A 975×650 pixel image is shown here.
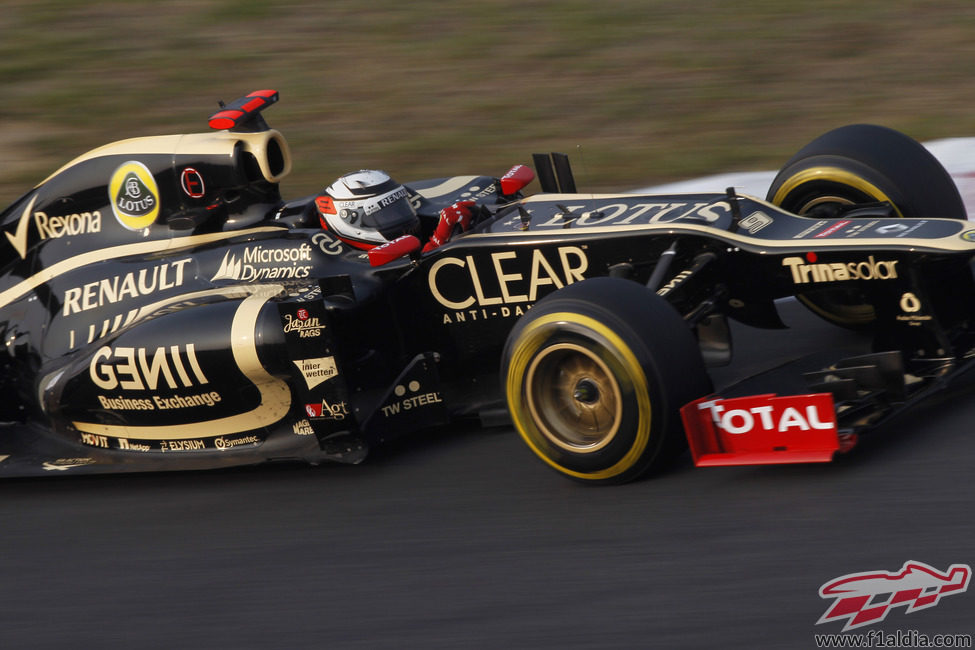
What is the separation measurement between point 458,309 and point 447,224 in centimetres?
47

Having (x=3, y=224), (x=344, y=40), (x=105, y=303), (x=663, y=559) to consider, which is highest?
(x=344, y=40)

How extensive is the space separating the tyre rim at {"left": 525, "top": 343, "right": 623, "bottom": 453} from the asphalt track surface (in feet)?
0.81

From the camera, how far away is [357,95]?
1253cm

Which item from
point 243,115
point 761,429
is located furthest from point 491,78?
point 761,429

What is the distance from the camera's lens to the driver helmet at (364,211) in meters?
5.80

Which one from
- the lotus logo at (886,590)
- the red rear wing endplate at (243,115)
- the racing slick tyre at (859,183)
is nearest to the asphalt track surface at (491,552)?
the lotus logo at (886,590)

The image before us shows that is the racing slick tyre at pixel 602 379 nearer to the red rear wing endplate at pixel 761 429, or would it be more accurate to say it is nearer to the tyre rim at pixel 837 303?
the red rear wing endplate at pixel 761 429

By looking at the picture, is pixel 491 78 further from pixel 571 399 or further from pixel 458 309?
pixel 571 399

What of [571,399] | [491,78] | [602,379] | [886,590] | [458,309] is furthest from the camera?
[491,78]

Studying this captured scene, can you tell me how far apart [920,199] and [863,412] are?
1.55m

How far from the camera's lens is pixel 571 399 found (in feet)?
15.6

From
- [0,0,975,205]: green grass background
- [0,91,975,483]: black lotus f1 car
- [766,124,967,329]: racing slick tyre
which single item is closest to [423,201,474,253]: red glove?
[0,91,975,483]: black lotus f1 car

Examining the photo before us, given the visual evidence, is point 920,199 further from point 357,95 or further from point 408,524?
point 357,95

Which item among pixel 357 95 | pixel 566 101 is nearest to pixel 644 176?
pixel 566 101
